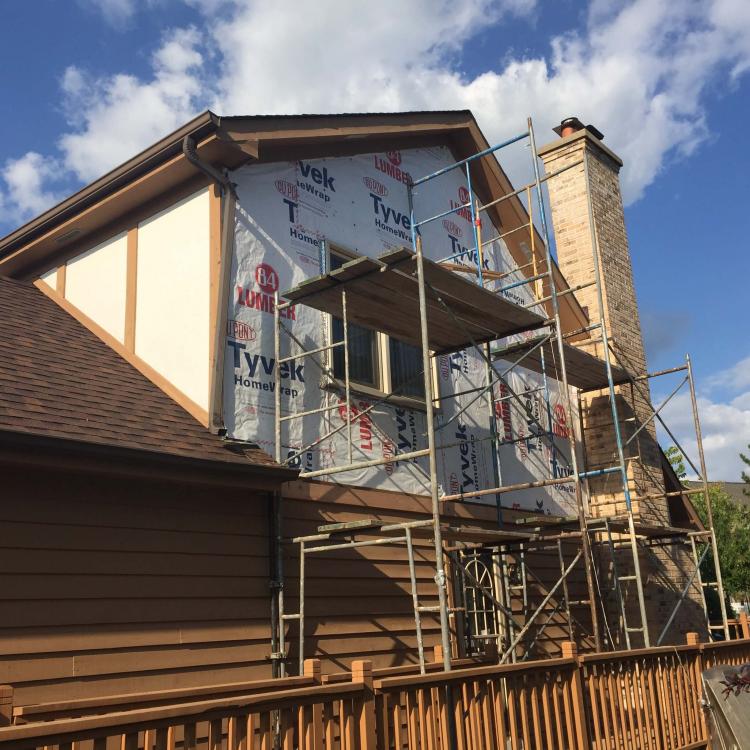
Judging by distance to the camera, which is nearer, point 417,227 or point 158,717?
point 158,717

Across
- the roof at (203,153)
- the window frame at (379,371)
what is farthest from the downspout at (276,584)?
the roof at (203,153)

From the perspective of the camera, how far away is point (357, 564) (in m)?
8.83

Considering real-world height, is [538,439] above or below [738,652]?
above

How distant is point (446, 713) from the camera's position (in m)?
5.30

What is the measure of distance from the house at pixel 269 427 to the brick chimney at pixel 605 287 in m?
0.13

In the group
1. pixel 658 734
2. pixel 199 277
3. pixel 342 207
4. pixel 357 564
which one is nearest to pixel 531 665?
pixel 658 734

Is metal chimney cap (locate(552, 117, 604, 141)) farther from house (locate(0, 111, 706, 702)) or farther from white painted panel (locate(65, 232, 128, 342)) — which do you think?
white painted panel (locate(65, 232, 128, 342))

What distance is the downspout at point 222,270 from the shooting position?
27.0 ft

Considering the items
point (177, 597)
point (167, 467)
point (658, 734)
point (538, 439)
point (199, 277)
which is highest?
point (199, 277)

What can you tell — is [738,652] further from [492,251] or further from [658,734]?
[492,251]

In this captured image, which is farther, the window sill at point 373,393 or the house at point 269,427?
the window sill at point 373,393

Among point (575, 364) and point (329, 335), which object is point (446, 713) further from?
point (575, 364)

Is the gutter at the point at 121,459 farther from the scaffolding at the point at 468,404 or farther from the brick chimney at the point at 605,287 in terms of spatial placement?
the brick chimney at the point at 605,287

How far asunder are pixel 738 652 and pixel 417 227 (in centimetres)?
684
